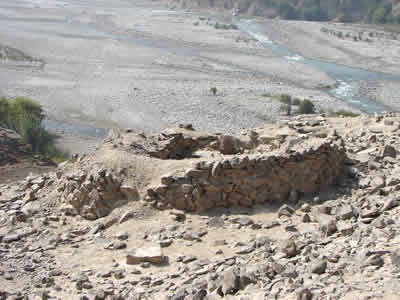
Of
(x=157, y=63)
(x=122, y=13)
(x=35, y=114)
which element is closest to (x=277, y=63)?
(x=157, y=63)

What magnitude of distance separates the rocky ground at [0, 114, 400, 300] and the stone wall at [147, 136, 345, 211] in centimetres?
6

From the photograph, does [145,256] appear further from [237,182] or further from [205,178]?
[237,182]

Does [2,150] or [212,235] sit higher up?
[212,235]

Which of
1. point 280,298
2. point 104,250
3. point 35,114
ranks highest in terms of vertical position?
point 280,298

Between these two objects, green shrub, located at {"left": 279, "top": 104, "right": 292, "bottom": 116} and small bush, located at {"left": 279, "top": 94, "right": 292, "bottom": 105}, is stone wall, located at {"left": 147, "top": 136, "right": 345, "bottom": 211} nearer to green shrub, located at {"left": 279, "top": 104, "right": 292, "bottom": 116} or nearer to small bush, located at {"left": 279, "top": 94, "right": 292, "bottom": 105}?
green shrub, located at {"left": 279, "top": 104, "right": 292, "bottom": 116}

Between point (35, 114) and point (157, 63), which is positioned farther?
point (157, 63)

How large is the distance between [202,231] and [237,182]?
4.60ft

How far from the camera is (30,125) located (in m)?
31.4

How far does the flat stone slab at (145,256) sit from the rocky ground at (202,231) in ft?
0.09

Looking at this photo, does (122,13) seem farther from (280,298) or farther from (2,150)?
(280,298)

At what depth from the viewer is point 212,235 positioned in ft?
34.8

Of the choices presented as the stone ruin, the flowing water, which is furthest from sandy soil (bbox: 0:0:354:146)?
the stone ruin

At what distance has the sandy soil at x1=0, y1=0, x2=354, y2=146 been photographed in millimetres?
39719

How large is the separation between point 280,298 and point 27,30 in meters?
69.3
